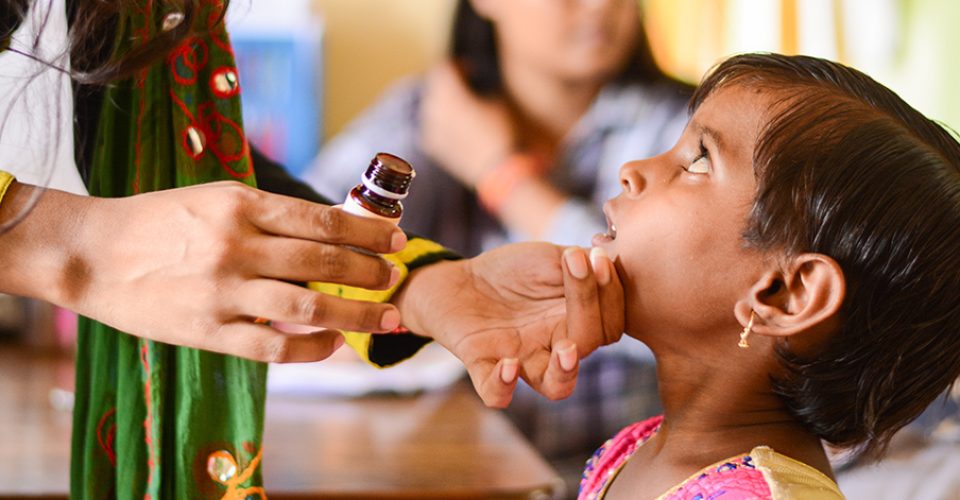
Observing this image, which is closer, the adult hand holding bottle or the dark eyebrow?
the adult hand holding bottle

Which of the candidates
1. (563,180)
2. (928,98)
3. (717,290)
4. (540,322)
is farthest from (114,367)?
(928,98)

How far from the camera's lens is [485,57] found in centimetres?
271

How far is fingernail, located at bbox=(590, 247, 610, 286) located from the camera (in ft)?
3.16

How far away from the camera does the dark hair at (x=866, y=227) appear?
35.2 inches

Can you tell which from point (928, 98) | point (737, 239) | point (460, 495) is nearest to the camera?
point (737, 239)

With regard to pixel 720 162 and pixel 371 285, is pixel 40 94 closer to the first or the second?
pixel 371 285

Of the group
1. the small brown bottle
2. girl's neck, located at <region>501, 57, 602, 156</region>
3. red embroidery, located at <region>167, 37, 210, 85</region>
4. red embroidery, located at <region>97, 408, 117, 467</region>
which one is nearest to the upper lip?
the small brown bottle

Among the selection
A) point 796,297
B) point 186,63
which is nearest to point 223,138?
point 186,63

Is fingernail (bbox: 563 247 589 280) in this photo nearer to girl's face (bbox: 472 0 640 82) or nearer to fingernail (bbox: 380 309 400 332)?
fingernail (bbox: 380 309 400 332)

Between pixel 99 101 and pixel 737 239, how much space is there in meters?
0.66

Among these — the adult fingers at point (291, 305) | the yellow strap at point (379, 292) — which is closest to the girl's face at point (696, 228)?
the yellow strap at point (379, 292)

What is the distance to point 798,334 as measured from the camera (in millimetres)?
947

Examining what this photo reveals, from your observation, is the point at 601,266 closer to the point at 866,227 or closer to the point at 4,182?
the point at 866,227

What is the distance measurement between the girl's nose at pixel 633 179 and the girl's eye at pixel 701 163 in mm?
48
